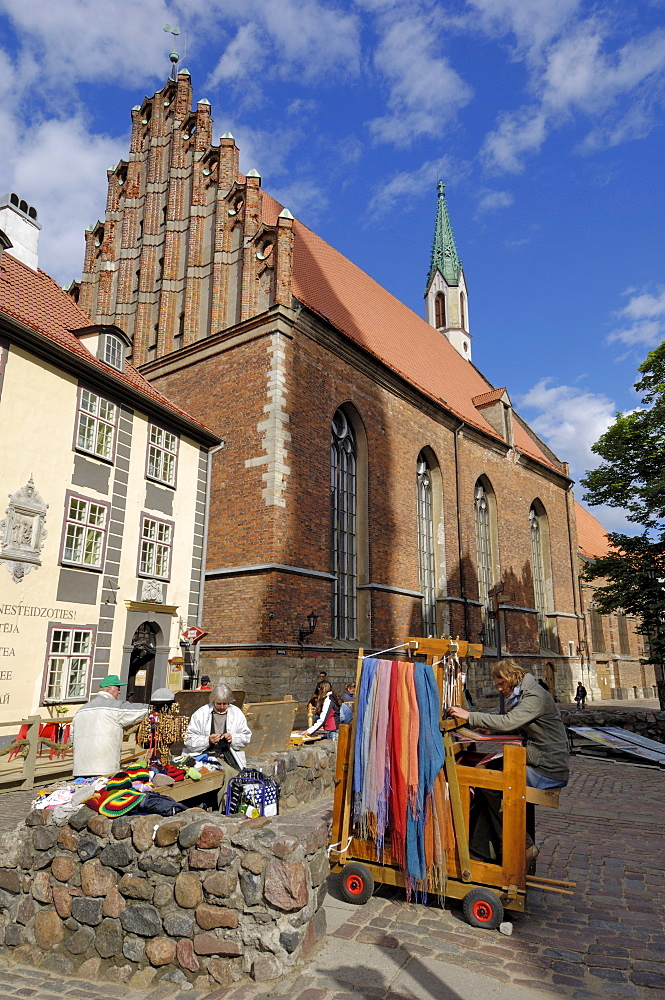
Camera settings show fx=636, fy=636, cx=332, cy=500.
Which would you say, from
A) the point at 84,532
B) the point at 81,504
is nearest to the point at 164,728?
the point at 84,532

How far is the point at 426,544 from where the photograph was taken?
21.4 m

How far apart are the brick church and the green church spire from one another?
1809 centimetres

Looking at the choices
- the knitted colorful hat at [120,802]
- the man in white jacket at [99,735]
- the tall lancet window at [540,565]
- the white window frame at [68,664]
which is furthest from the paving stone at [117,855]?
the tall lancet window at [540,565]

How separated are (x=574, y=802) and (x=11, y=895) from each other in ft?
22.3

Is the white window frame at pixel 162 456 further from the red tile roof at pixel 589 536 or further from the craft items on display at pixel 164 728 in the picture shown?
the red tile roof at pixel 589 536

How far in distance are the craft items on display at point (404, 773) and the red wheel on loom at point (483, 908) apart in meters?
0.21

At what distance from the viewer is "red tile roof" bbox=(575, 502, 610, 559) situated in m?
37.8

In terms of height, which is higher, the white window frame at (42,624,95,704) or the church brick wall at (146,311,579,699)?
the church brick wall at (146,311,579,699)

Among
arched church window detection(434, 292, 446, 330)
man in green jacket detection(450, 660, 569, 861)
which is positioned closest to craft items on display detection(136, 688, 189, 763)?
man in green jacket detection(450, 660, 569, 861)

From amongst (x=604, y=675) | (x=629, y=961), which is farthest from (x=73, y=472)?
(x=604, y=675)

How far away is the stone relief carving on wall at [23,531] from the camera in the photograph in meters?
10.9

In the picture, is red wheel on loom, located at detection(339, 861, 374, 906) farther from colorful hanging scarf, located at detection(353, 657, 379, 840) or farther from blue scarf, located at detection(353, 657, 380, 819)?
blue scarf, located at detection(353, 657, 380, 819)

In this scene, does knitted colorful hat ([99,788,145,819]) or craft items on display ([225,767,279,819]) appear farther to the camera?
craft items on display ([225,767,279,819])

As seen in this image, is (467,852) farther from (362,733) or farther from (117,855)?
(117,855)
